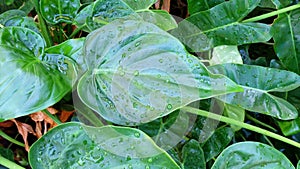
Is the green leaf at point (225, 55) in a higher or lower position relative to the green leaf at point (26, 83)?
lower

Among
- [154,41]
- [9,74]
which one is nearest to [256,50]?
[154,41]

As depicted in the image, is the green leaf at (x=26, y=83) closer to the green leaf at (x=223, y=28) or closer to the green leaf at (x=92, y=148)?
the green leaf at (x=92, y=148)

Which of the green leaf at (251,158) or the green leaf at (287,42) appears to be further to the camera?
the green leaf at (287,42)

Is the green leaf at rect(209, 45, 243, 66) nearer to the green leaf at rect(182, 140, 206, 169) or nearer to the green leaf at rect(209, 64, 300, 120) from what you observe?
the green leaf at rect(209, 64, 300, 120)

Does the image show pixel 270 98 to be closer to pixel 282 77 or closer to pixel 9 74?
pixel 282 77

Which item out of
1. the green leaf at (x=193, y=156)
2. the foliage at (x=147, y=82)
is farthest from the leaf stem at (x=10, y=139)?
the green leaf at (x=193, y=156)

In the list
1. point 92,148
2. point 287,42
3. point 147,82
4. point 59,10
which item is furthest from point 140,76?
point 287,42

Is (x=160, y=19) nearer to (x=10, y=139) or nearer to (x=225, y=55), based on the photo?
(x=225, y=55)
